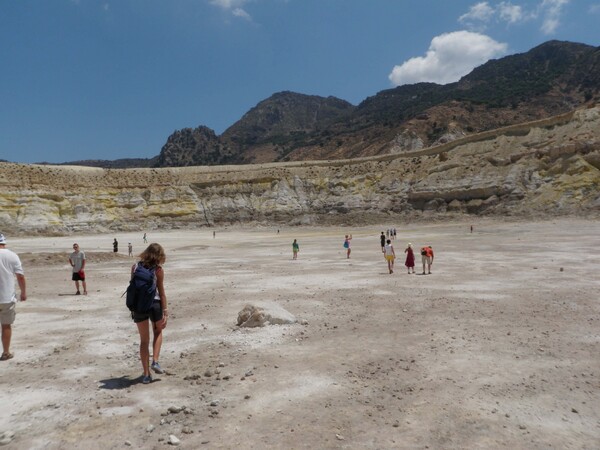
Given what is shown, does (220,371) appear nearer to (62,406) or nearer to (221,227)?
(62,406)

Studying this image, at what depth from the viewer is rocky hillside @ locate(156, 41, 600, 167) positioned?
4400 inches

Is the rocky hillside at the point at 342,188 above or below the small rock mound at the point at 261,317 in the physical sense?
above

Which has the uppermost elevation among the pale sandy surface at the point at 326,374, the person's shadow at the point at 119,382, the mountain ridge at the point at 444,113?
the mountain ridge at the point at 444,113

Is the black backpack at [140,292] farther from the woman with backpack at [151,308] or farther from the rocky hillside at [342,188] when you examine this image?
the rocky hillside at [342,188]

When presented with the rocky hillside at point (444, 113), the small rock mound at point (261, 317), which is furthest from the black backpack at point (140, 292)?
the rocky hillside at point (444, 113)

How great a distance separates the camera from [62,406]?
4.75 meters

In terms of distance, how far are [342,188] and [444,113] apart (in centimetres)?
6461

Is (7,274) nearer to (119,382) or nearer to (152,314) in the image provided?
(119,382)

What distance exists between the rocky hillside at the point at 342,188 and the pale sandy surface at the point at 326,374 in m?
44.8

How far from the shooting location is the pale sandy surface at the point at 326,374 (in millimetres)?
4117

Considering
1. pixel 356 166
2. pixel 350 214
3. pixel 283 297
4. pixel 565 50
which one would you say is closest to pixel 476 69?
pixel 565 50

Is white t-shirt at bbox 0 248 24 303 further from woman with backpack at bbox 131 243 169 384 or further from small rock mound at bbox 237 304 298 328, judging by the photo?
small rock mound at bbox 237 304 298 328

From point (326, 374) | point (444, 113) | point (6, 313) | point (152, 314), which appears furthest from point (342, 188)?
point (152, 314)

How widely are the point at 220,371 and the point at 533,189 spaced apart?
186 feet
